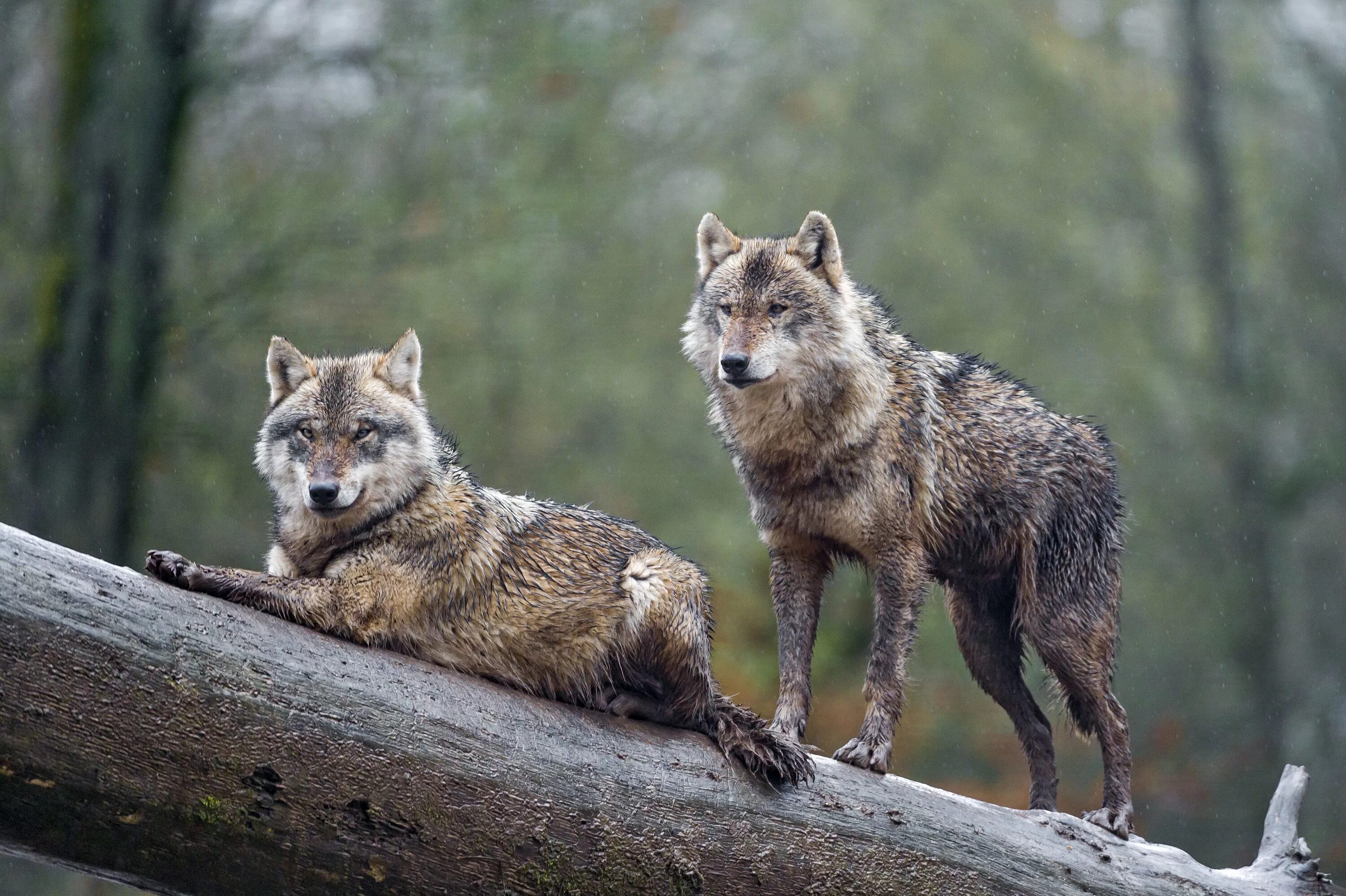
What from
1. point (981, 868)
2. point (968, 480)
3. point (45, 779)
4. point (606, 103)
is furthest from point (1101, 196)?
point (45, 779)

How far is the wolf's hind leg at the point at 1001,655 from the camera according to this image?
716 cm

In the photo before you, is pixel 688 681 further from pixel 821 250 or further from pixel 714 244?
pixel 714 244

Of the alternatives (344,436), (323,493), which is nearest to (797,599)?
(344,436)

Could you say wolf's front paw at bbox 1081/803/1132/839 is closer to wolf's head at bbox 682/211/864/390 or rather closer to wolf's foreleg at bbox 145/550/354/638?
wolf's head at bbox 682/211/864/390

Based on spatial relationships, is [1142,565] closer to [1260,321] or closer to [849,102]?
[1260,321]

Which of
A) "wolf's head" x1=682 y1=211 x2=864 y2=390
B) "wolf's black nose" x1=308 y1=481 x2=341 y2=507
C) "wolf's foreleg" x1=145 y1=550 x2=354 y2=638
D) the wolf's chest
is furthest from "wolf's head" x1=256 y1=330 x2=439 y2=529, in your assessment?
the wolf's chest

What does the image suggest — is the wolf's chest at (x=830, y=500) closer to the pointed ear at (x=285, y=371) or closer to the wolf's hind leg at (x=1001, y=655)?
the wolf's hind leg at (x=1001, y=655)

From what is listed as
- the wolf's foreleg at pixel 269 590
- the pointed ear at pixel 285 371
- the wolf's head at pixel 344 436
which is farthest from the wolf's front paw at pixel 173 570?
the pointed ear at pixel 285 371

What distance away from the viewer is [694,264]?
1733 centimetres

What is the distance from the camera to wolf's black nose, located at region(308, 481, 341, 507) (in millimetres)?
4863

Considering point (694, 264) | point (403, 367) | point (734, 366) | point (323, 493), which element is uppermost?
point (694, 264)

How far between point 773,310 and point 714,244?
72 cm

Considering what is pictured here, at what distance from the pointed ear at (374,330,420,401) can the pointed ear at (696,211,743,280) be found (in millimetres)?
2110

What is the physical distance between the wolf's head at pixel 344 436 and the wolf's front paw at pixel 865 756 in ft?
7.45
